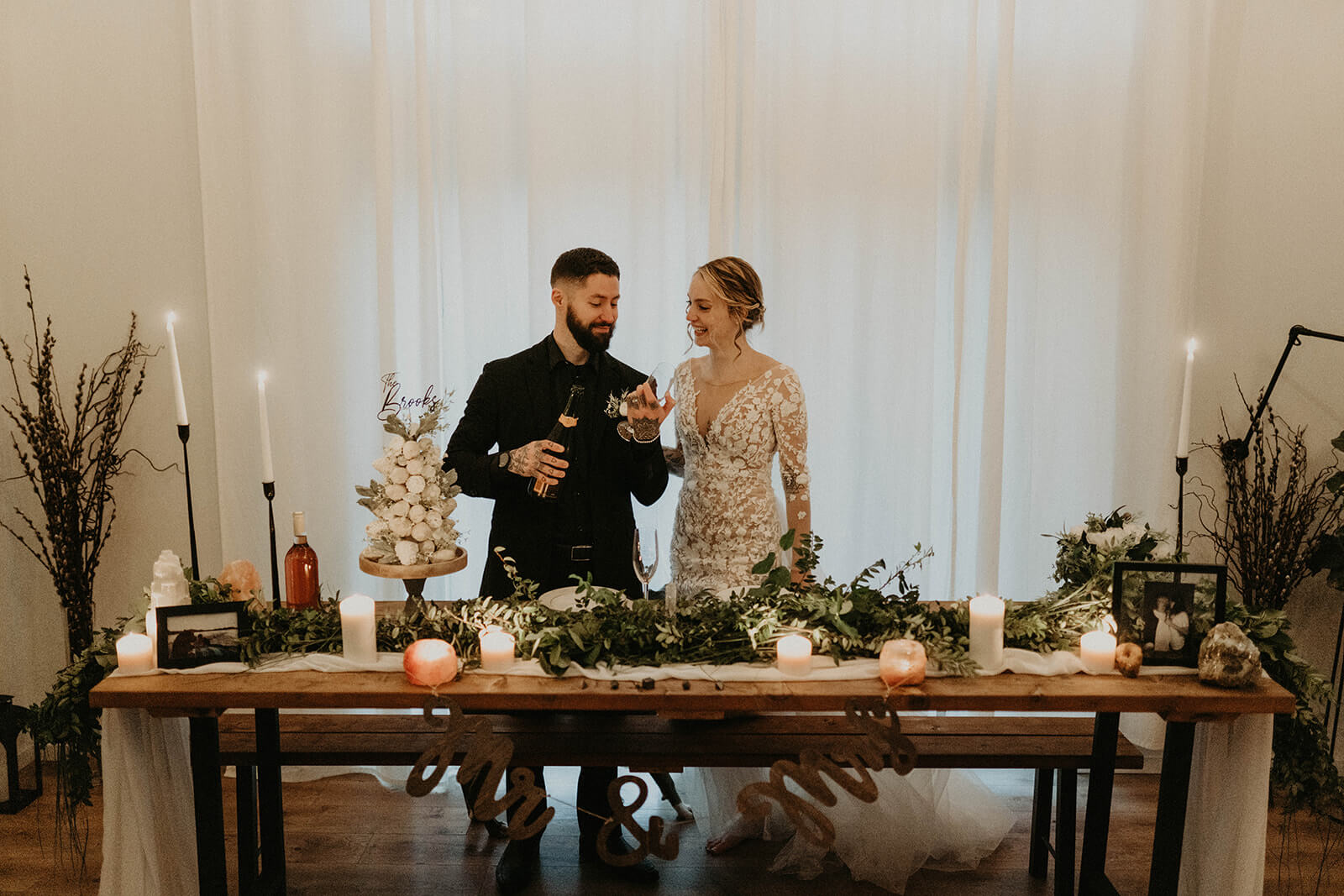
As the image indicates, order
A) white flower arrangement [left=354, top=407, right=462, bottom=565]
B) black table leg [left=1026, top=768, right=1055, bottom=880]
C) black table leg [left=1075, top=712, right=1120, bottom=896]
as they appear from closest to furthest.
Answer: white flower arrangement [left=354, top=407, right=462, bottom=565] < black table leg [left=1075, top=712, right=1120, bottom=896] < black table leg [left=1026, top=768, right=1055, bottom=880]

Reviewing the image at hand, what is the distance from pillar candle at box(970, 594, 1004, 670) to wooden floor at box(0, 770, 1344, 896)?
1.12m

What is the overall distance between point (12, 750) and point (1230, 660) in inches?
145

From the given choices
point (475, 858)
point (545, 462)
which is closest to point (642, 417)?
point (545, 462)

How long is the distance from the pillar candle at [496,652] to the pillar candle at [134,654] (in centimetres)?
73

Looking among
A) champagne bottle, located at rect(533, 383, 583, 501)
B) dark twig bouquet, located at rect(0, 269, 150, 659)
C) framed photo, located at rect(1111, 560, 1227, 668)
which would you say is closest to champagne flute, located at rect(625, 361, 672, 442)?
champagne bottle, located at rect(533, 383, 583, 501)

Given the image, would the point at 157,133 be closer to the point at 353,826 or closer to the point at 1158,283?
the point at 353,826

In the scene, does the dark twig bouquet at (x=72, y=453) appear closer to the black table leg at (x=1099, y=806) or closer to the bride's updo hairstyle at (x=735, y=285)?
the bride's updo hairstyle at (x=735, y=285)

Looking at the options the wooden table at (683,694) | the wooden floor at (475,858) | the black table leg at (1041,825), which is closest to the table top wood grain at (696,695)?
the wooden table at (683,694)

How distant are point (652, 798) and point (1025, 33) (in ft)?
9.89

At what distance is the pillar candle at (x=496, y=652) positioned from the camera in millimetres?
2182

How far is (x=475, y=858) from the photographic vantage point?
3160mm

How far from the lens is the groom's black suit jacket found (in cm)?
299

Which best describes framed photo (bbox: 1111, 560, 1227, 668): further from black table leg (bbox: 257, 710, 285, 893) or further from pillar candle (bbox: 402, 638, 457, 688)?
black table leg (bbox: 257, 710, 285, 893)

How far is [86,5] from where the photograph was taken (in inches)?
139
